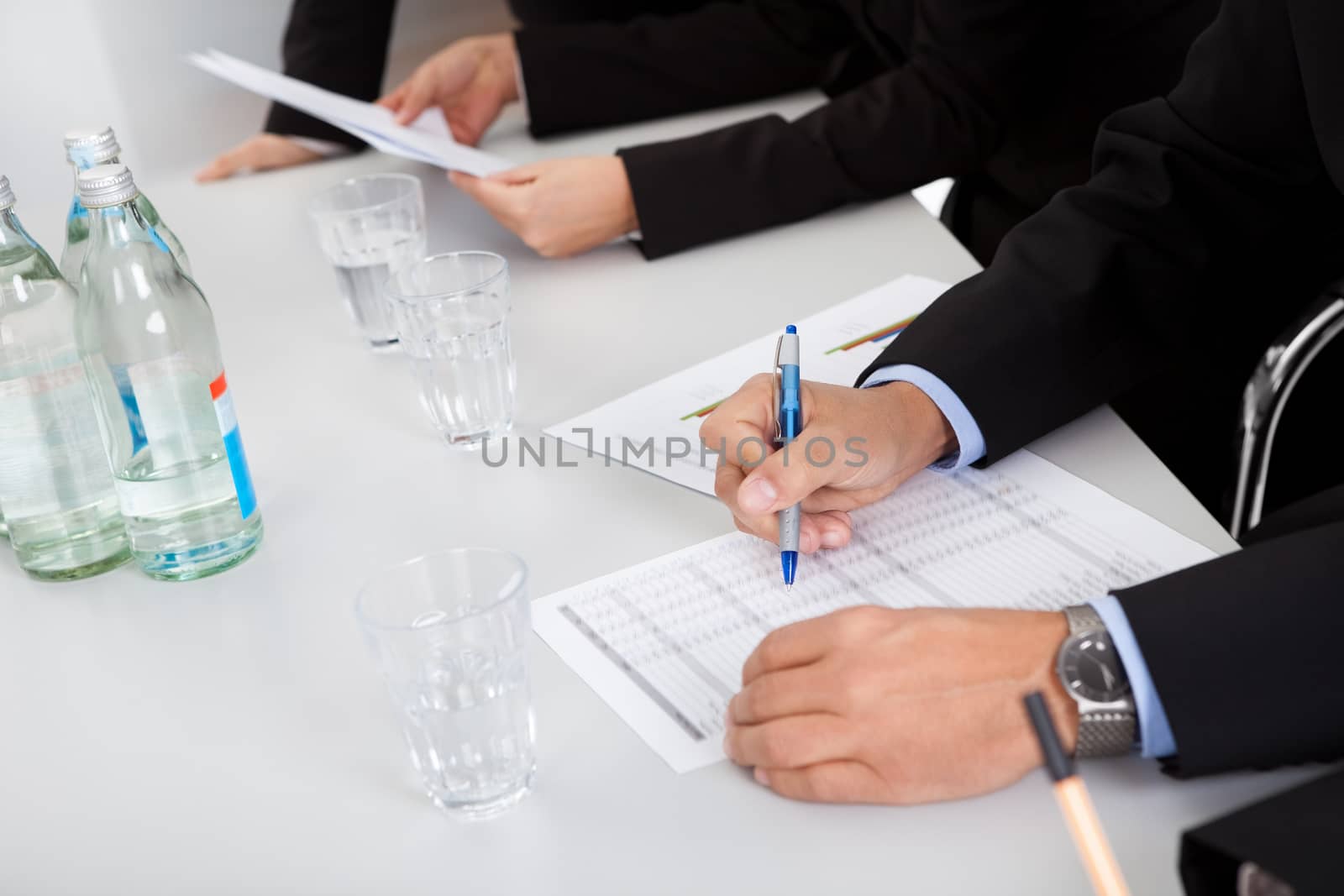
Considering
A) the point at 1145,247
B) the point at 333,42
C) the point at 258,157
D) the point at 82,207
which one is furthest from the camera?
the point at 333,42

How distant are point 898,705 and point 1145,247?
549mm

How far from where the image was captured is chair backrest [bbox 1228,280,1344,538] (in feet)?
3.74

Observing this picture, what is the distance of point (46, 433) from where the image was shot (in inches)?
35.0

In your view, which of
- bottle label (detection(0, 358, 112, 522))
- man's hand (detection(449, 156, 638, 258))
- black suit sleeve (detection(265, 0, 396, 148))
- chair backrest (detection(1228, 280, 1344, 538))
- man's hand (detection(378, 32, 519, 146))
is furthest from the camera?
black suit sleeve (detection(265, 0, 396, 148))

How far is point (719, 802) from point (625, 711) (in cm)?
9

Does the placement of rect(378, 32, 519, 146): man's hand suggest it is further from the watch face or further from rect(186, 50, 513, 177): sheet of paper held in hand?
the watch face

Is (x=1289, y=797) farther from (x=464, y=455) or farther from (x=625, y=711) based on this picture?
(x=464, y=455)

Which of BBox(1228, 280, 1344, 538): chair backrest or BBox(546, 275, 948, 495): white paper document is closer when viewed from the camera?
BBox(546, 275, 948, 495): white paper document

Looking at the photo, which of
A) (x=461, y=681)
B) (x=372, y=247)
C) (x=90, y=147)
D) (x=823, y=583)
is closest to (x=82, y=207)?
(x=90, y=147)

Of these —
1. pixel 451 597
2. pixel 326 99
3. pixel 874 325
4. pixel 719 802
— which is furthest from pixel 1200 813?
pixel 326 99

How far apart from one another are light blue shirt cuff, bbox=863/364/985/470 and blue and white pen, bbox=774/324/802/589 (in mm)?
123

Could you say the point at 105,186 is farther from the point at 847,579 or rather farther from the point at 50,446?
the point at 847,579

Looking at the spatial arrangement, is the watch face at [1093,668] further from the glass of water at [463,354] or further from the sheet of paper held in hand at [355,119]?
the sheet of paper held in hand at [355,119]

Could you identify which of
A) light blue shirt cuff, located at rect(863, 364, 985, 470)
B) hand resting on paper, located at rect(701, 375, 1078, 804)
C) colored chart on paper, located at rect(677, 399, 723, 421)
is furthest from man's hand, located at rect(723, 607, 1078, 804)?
colored chart on paper, located at rect(677, 399, 723, 421)
